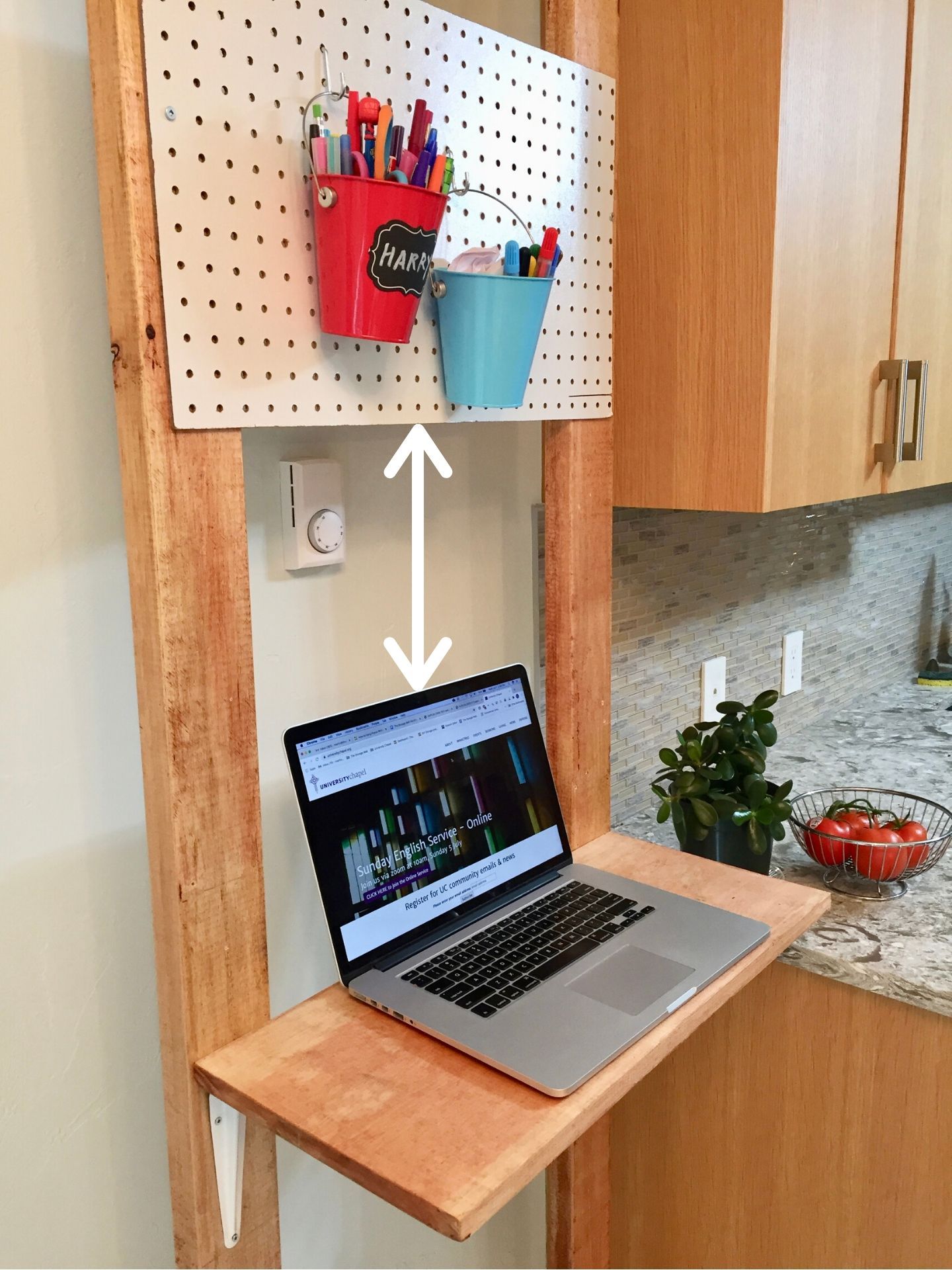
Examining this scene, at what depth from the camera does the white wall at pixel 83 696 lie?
0.84 m

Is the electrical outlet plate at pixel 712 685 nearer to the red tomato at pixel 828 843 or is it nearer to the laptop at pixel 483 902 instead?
the red tomato at pixel 828 843

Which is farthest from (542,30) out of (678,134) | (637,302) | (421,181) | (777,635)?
(777,635)

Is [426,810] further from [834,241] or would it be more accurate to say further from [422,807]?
[834,241]

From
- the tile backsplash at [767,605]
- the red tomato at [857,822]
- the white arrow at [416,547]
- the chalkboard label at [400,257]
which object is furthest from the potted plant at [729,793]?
the chalkboard label at [400,257]

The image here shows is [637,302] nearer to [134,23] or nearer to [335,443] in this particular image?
[335,443]

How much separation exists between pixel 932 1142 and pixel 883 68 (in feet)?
4.36

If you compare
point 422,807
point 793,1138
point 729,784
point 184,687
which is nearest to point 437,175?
point 184,687

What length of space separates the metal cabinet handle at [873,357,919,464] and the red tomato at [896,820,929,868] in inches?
20.1

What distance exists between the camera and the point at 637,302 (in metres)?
1.28

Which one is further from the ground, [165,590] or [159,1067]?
[165,590]

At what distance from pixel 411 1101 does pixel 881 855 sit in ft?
2.49

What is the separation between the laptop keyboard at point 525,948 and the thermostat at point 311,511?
0.43 m

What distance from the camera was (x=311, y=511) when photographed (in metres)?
1.07

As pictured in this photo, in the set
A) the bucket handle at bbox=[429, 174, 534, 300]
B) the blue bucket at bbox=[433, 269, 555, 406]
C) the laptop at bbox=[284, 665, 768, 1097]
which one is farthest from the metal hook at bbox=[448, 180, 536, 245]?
the laptop at bbox=[284, 665, 768, 1097]
